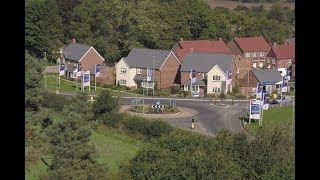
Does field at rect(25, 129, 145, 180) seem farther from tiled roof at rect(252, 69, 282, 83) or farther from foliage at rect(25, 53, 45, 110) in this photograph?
tiled roof at rect(252, 69, 282, 83)

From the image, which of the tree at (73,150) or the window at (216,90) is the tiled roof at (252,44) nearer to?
the window at (216,90)

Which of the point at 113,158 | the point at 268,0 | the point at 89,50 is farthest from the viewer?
the point at 268,0

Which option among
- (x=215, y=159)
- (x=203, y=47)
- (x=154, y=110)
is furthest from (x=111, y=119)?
(x=203, y=47)

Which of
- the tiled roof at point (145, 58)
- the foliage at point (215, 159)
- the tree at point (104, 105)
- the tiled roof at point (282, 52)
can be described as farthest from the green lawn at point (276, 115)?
the tiled roof at point (282, 52)

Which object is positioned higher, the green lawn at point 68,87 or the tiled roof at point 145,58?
the tiled roof at point 145,58
